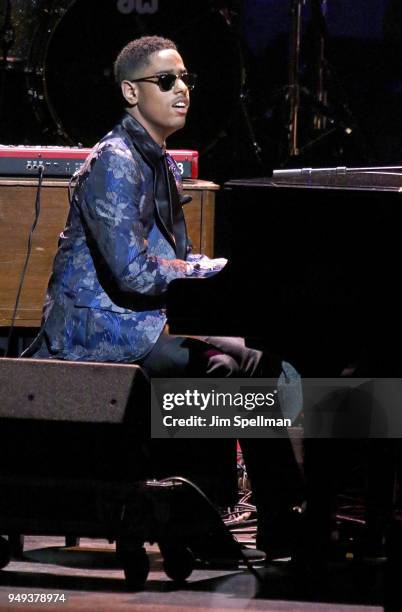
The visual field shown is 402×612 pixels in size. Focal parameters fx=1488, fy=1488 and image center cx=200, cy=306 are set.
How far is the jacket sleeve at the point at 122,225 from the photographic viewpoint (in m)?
4.46

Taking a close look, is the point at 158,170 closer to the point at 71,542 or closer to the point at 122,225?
the point at 122,225

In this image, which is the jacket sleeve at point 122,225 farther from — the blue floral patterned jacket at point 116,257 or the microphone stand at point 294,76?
the microphone stand at point 294,76

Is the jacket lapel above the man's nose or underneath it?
underneath

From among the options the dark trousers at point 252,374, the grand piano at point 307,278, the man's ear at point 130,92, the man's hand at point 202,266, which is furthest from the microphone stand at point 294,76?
the grand piano at point 307,278

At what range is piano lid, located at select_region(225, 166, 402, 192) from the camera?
4.06 metres

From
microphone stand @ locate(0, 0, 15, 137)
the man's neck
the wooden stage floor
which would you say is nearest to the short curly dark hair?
the man's neck

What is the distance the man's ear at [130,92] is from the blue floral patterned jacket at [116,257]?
0.18 feet

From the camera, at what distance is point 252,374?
471 centimetres

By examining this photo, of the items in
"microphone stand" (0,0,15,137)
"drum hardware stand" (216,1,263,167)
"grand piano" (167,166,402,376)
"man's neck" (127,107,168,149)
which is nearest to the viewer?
→ "grand piano" (167,166,402,376)

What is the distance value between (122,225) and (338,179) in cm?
67

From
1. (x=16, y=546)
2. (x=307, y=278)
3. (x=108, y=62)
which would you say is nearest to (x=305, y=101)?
(x=108, y=62)

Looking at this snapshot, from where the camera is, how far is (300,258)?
13.3 feet

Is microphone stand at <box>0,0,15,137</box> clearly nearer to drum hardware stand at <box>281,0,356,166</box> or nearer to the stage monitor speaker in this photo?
drum hardware stand at <box>281,0,356,166</box>

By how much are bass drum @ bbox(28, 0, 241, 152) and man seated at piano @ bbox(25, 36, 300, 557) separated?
8.07ft
